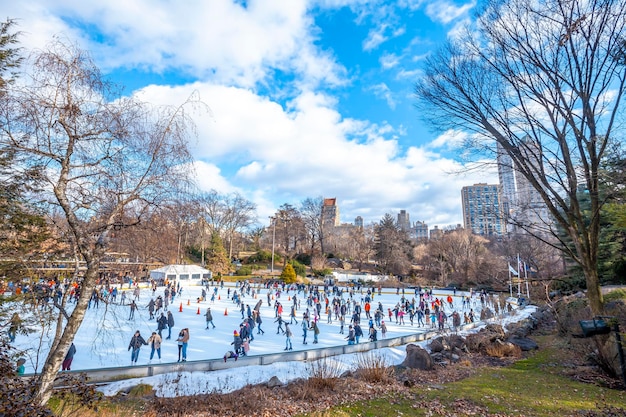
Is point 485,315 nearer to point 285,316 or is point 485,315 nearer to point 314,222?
point 285,316

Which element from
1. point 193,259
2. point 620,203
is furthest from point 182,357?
point 193,259

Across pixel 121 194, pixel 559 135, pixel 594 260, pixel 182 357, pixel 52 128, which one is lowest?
pixel 182 357

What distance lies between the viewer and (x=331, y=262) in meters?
54.0

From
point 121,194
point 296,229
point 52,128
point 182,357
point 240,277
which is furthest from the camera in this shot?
point 296,229

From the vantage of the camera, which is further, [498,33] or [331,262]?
[331,262]

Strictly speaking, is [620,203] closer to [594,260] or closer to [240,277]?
[594,260]

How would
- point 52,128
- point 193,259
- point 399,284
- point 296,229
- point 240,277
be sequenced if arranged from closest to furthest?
point 52,128 < point 399,284 < point 240,277 < point 193,259 < point 296,229

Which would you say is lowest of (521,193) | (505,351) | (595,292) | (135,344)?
(505,351)

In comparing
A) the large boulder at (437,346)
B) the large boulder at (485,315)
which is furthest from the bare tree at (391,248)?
the large boulder at (437,346)

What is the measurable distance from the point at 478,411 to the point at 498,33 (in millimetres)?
6773

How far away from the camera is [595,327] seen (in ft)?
19.2

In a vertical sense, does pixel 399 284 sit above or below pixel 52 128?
below

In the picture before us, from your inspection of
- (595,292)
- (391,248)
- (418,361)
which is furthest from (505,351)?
(391,248)

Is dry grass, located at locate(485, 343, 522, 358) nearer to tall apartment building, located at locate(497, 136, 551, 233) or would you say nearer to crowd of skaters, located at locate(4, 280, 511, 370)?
crowd of skaters, located at locate(4, 280, 511, 370)
